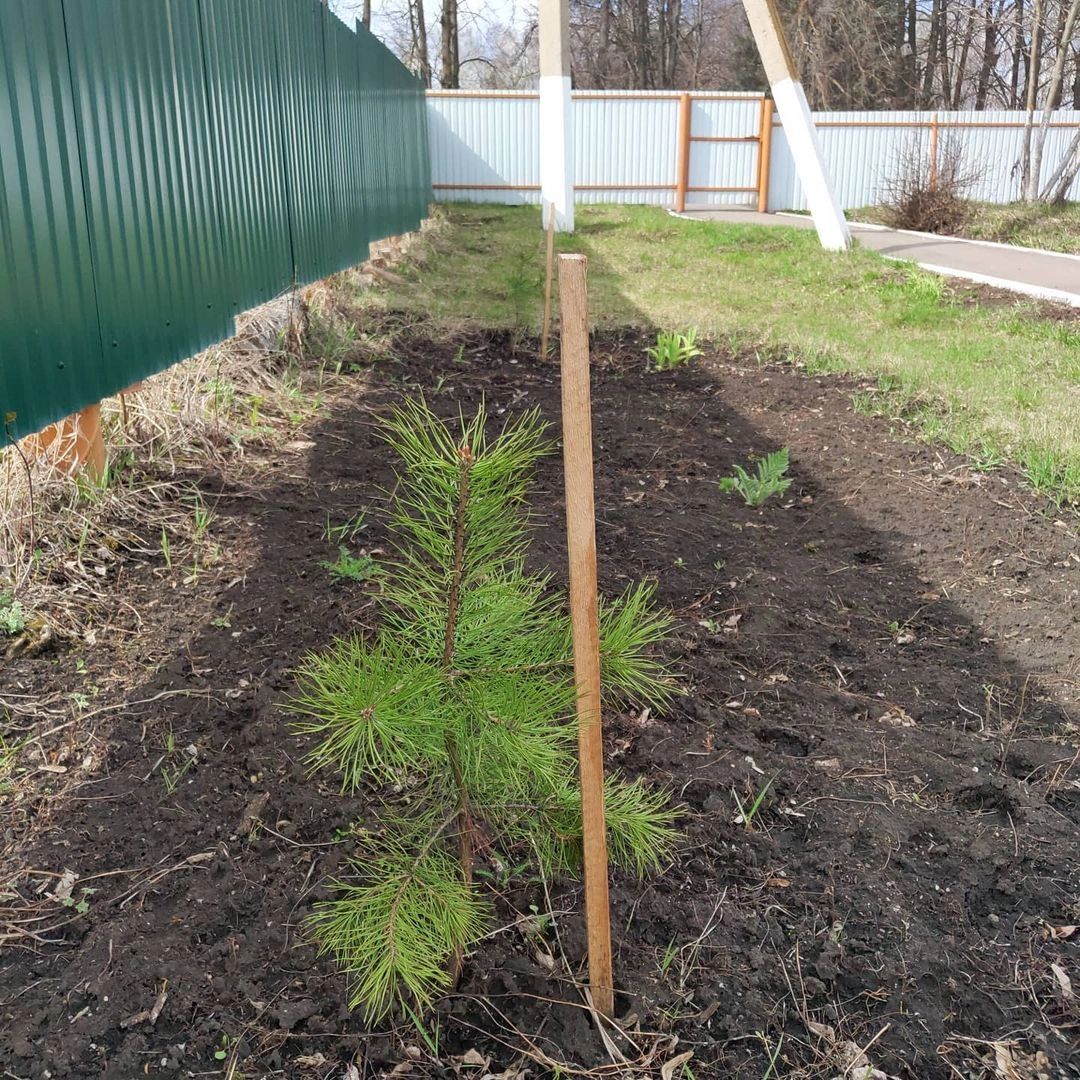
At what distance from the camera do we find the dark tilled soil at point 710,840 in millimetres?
1734

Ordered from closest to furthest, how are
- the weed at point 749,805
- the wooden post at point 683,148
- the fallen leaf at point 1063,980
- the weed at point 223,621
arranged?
the fallen leaf at point 1063,980 → the weed at point 749,805 → the weed at point 223,621 → the wooden post at point 683,148

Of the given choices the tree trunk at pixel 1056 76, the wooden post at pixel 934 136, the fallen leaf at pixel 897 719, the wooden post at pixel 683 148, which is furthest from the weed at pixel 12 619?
the wooden post at pixel 683 148

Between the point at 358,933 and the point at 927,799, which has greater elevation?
the point at 358,933

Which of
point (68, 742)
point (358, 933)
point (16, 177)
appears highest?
point (16, 177)

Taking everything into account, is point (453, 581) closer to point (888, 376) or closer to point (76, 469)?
point (76, 469)

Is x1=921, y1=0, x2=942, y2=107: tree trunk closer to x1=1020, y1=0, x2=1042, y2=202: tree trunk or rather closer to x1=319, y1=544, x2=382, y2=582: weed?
x1=1020, y1=0, x2=1042, y2=202: tree trunk

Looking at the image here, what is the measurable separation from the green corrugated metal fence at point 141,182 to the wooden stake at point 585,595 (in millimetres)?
2194

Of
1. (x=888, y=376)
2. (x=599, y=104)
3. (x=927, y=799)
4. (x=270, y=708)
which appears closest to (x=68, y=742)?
(x=270, y=708)

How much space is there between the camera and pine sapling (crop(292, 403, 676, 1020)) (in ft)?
4.83

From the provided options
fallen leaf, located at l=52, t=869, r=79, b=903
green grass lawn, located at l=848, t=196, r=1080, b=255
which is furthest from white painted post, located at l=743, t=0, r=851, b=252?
fallen leaf, located at l=52, t=869, r=79, b=903

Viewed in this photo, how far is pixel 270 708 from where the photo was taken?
257 centimetres

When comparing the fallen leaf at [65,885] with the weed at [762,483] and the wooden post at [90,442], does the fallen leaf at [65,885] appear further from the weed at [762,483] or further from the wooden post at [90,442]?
the weed at [762,483]

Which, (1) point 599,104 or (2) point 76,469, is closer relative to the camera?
(2) point 76,469

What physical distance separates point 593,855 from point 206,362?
418cm
